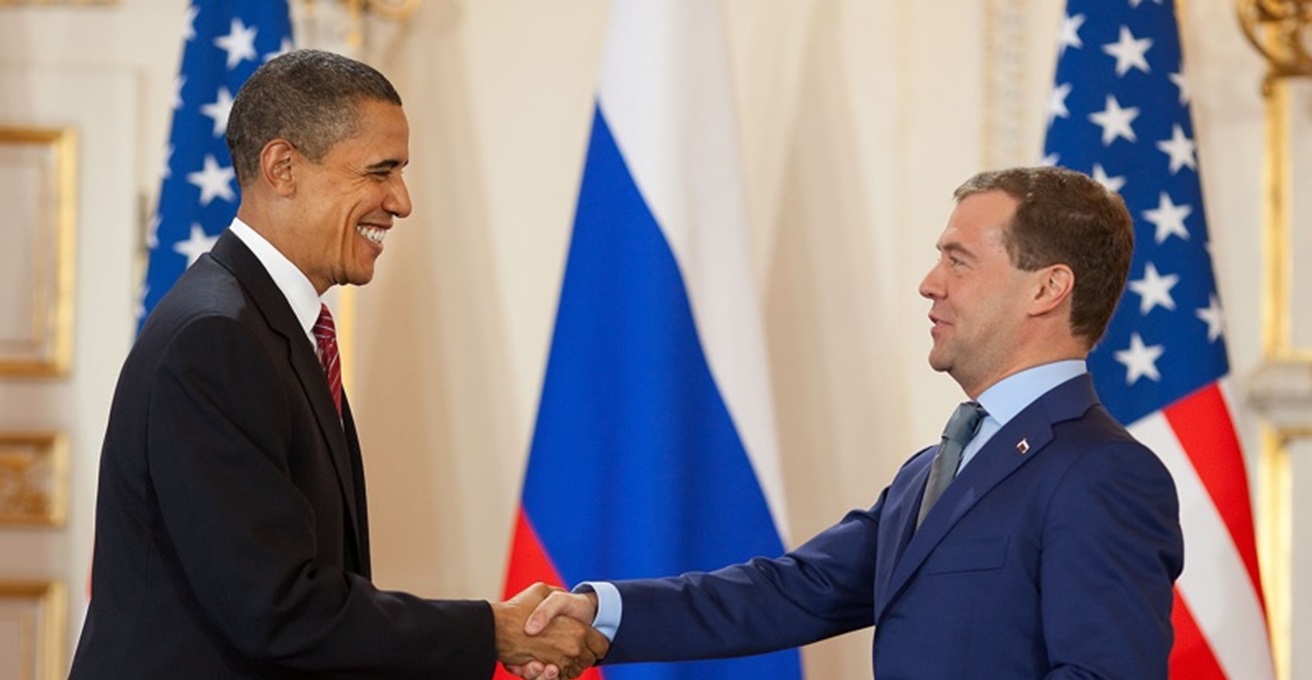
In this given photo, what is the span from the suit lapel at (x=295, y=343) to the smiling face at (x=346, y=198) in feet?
0.24

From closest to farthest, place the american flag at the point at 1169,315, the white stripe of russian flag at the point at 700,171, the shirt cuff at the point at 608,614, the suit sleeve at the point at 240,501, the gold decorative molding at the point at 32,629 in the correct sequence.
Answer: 1. the suit sleeve at the point at 240,501
2. the shirt cuff at the point at 608,614
3. the american flag at the point at 1169,315
4. the white stripe of russian flag at the point at 700,171
5. the gold decorative molding at the point at 32,629

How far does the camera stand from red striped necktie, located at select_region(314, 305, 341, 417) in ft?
8.00

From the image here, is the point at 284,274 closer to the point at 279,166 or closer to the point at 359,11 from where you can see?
the point at 279,166

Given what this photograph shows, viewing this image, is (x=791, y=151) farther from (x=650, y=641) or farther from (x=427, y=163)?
(x=650, y=641)

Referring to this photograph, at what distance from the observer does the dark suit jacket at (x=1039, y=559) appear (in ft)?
7.13

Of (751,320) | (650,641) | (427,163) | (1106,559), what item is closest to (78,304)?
(427,163)

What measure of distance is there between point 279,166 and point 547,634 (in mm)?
828

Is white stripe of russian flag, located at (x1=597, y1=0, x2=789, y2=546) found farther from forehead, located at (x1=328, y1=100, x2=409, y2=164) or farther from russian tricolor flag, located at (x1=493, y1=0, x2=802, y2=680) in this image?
forehead, located at (x1=328, y1=100, x2=409, y2=164)

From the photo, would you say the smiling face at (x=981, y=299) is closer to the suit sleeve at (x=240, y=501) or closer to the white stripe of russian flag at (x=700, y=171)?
the suit sleeve at (x=240, y=501)

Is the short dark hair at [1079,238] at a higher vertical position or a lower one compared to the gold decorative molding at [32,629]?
higher

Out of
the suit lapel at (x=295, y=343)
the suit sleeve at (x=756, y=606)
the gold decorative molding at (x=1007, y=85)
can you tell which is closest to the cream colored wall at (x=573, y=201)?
the gold decorative molding at (x=1007, y=85)

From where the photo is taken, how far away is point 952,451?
250 centimetres

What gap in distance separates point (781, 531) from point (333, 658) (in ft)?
5.61

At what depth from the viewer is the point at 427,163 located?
14.4 ft
